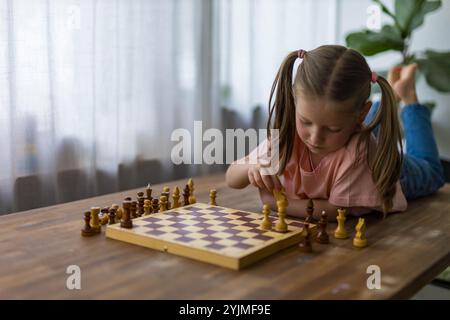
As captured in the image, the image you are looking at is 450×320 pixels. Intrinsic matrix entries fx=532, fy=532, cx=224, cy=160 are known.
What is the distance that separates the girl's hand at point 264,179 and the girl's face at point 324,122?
0.12 metres

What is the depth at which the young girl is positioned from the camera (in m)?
1.21

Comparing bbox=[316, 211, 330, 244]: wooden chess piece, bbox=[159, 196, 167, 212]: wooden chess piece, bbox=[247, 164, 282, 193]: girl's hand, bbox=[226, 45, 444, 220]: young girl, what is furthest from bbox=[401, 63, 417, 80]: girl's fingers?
bbox=[159, 196, 167, 212]: wooden chess piece

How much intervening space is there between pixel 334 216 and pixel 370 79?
13.8 inches

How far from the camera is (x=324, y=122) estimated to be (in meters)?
1.20

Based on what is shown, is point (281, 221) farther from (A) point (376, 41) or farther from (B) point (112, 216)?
(A) point (376, 41)

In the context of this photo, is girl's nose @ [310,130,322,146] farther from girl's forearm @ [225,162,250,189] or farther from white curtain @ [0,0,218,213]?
white curtain @ [0,0,218,213]

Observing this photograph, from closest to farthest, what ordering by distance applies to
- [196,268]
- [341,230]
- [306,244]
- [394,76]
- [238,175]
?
[196,268] → [306,244] → [341,230] → [238,175] → [394,76]

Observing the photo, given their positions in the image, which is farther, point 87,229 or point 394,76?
point 394,76

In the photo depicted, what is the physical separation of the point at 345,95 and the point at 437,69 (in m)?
1.60

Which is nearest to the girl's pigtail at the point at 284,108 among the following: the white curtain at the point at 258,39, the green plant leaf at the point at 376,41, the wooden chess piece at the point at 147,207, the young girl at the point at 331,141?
the young girl at the point at 331,141

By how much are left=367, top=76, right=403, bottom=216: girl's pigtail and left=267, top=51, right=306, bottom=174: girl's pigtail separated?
196 mm

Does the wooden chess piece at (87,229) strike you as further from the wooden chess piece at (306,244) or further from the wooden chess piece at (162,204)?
the wooden chess piece at (306,244)

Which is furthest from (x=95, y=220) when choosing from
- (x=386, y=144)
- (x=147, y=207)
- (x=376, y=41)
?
(x=376, y=41)

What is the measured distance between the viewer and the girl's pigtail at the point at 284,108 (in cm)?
132
